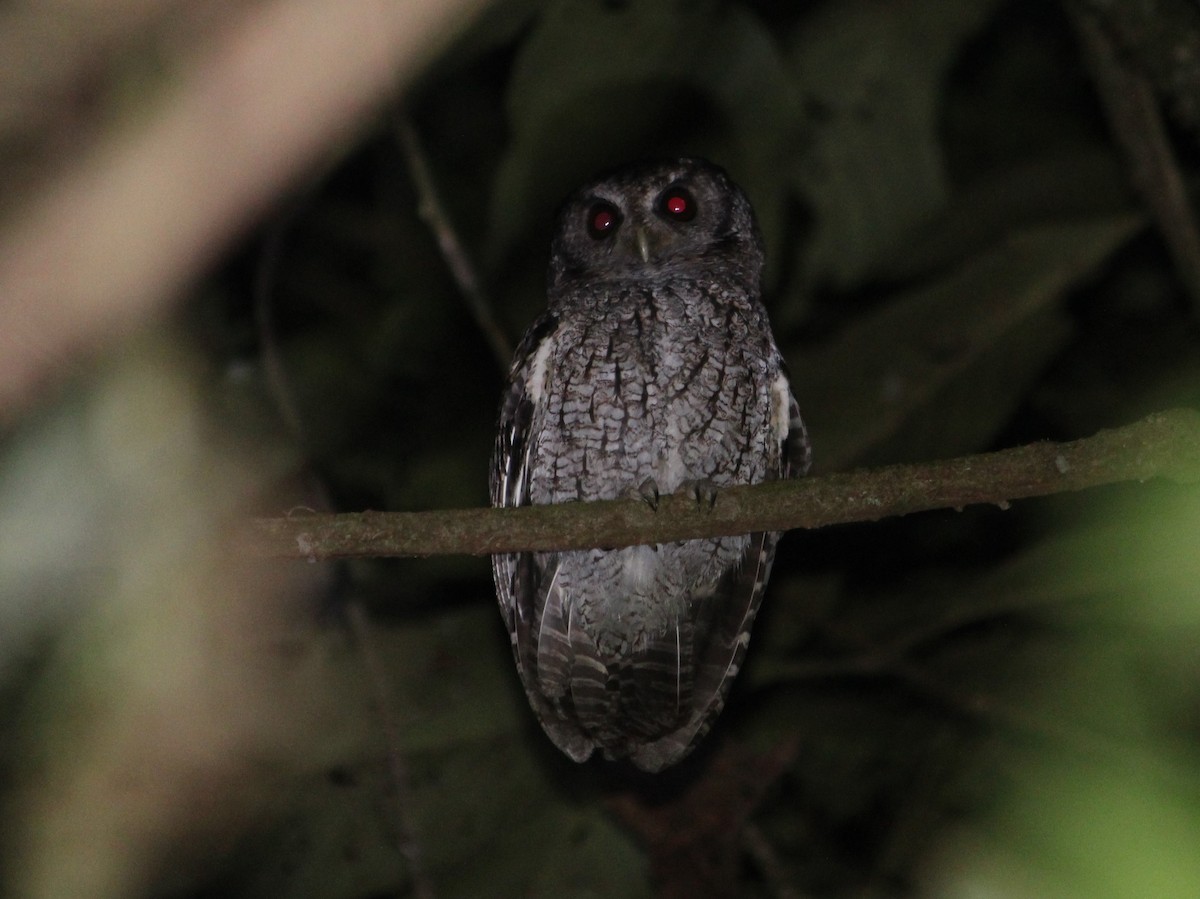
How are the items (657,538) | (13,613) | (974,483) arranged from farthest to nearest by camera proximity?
(657,538), (974,483), (13,613)

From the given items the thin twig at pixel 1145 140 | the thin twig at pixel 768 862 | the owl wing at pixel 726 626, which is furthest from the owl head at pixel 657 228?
the thin twig at pixel 768 862

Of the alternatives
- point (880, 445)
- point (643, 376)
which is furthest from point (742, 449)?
point (880, 445)

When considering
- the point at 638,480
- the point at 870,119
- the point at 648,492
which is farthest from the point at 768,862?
the point at 870,119

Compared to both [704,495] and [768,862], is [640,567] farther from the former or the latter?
[768,862]

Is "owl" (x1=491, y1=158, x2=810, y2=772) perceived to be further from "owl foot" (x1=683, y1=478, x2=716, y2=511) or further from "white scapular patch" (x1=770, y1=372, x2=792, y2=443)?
"owl foot" (x1=683, y1=478, x2=716, y2=511)

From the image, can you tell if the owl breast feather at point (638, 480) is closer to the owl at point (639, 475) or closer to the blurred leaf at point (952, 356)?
the owl at point (639, 475)

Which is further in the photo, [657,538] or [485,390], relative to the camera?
[485,390]

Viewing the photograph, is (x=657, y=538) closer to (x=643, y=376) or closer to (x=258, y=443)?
(x=643, y=376)
